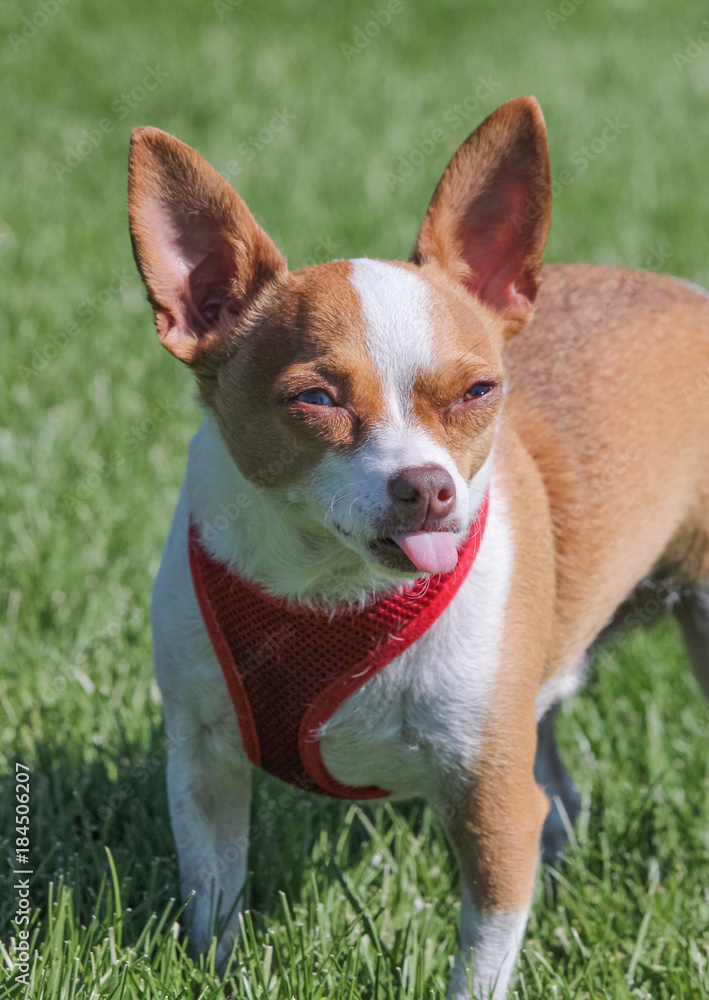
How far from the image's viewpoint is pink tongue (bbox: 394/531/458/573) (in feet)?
7.38

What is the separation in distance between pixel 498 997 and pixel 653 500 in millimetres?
1404

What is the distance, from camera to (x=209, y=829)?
2969 millimetres

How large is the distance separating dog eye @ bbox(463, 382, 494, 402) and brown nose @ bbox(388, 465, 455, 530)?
10.6 inches

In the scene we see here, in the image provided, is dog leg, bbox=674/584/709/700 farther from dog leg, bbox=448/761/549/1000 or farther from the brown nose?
the brown nose

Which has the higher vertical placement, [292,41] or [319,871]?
[292,41]

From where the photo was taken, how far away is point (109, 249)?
7.47 m

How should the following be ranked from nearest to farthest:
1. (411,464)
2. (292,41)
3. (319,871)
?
(411,464) → (319,871) → (292,41)

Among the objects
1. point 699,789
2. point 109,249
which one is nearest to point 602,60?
point 109,249

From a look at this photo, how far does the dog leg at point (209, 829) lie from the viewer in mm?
2869

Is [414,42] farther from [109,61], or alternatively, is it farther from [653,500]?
[653,500]

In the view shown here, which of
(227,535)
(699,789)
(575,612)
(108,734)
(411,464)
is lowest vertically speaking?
(699,789)

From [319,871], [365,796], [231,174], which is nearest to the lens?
[365,796]

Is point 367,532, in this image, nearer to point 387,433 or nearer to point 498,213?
point 387,433

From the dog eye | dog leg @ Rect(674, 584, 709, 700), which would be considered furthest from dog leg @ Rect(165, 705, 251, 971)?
dog leg @ Rect(674, 584, 709, 700)
